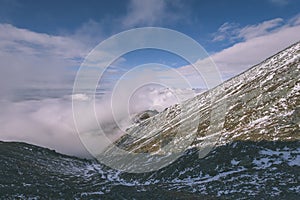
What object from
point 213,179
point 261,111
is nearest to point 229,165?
point 213,179

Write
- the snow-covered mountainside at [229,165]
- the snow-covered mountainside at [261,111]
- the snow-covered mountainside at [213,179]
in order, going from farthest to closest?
1. the snow-covered mountainside at [261,111]
2. the snow-covered mountainside at [229,165]
3. the snow-covered mountainside at [213,179]

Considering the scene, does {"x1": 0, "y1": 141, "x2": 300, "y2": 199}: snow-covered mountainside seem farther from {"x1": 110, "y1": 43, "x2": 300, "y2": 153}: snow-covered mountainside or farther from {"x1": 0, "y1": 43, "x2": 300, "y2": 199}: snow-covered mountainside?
{"x1": 110, "y1": 43, "x2": 300, "y2": 153}: snow-covered mountainside

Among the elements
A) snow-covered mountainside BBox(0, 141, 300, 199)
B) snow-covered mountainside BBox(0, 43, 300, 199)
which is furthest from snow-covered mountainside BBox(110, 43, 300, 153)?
snow-covered mountainside BBox(0, 141, 300, 199)

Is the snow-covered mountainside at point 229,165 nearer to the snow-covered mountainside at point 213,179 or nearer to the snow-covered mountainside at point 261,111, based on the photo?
the snow-covered mountainside at point 213,179

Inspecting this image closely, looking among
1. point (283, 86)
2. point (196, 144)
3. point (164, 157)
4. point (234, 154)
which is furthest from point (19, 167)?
point (283, 86)

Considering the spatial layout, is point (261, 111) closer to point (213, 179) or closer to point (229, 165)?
point (229, 165)

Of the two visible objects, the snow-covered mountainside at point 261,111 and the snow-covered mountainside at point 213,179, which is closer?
the snow-covered mountainside at point 213,179

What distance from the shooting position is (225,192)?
37406 millimetres

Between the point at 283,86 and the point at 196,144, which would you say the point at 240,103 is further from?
the point at 196,144

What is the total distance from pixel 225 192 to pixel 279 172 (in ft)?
29.7

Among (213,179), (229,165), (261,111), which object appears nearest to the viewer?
(213,179)

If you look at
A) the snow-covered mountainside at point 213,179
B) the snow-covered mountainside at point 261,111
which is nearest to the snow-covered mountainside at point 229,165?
the snow-covered mountainside at point 213,179

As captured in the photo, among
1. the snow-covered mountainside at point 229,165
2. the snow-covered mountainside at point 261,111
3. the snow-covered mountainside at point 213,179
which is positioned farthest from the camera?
the snow-covered mountainside at point 261,111

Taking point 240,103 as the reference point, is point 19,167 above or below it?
below
